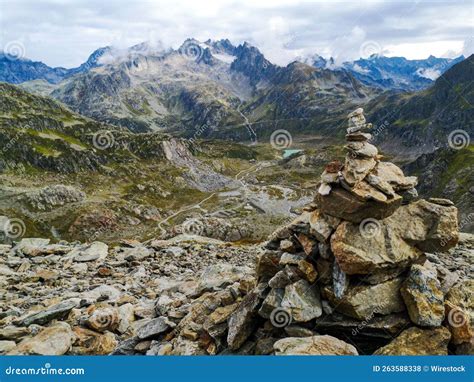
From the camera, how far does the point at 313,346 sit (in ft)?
53.1

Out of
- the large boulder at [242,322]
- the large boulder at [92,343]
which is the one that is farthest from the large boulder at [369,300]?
the large boulder at [92,343]

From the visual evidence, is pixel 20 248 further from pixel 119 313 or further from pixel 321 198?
pixel 321 198

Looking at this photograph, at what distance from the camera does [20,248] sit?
42.8m

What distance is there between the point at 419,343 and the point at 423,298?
70.9 inches

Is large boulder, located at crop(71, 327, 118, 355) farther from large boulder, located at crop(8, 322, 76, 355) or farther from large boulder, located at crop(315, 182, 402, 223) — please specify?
large boulder, located at crop(315, 182, 402, 223)

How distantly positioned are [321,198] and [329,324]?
18.7 ft

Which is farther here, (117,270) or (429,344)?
(117,270)

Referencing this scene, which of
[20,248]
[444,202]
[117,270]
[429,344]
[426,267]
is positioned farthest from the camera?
[20,248]

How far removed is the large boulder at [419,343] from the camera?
52.2 ft

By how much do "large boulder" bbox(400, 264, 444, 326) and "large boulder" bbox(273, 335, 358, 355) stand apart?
9.99ft

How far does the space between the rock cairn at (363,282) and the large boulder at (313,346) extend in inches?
1.6

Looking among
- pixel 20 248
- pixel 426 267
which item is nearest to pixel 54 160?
pixel 20 248

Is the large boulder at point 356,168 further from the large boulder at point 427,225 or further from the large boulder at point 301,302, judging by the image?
the large boulder at point 301,302

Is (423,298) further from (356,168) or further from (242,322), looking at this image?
(242,322)
